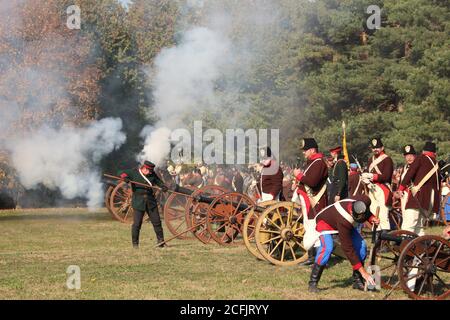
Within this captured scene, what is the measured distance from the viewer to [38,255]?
1186 centimetres

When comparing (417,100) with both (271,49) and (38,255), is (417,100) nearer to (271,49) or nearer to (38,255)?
(271,49)

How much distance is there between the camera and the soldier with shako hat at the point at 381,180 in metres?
11.1

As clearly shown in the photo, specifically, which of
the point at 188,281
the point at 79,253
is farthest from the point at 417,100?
the point at 188,281

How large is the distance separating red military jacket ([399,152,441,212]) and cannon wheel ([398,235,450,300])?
6.68ft

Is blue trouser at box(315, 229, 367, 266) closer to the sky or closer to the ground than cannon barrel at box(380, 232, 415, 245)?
closer to the ground

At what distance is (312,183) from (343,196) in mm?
2823

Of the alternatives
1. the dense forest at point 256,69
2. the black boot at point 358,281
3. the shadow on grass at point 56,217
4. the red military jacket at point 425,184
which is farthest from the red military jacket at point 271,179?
the dense forest at point 256,69

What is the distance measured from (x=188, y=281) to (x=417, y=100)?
782 inches

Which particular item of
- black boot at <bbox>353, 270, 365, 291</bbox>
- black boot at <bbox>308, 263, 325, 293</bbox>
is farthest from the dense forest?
black boot at <bbox>308, 263, 325, 293</bbox>

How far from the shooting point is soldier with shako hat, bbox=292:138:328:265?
9.60 meters

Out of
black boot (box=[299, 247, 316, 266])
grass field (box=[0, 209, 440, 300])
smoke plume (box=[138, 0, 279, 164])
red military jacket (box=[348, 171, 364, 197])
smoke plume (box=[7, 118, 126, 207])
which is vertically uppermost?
smoke plume (box=[138, 0, 279, 164])

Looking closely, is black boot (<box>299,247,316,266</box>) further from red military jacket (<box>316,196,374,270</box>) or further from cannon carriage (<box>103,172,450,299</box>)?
red military jacket (<box>316,196,374,270</box>)

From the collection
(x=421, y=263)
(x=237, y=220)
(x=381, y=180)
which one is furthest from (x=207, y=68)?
(x=421, y=263)

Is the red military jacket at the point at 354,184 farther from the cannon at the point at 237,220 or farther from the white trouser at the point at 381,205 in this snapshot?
the white trouser at the point at 381,205
